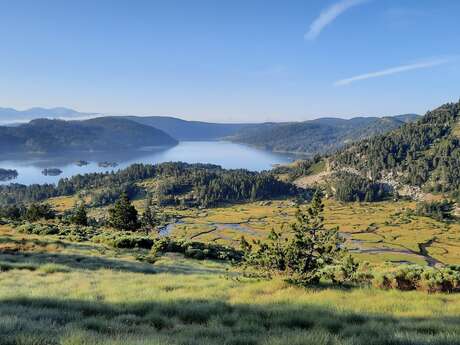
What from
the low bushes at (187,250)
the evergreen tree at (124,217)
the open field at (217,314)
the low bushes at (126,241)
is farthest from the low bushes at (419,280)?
the evergreen tree at (124,217)

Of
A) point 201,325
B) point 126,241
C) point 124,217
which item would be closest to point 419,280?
point 201,325

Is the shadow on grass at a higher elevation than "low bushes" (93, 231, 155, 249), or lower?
higher

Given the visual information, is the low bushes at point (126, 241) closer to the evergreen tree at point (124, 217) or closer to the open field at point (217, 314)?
the open field at point (217, 314)

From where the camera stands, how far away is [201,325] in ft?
34.4

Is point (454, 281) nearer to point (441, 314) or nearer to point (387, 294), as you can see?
point (387, 294)

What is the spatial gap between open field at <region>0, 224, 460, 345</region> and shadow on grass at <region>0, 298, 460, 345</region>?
3 centimetres

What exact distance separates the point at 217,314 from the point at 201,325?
3.91 feet

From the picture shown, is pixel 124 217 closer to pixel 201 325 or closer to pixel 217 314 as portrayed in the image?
pixel 217 314

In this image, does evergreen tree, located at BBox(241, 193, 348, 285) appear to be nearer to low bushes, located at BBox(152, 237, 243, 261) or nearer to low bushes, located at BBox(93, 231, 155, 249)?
low bushes, located at BBox(152, 237, 243, 261)

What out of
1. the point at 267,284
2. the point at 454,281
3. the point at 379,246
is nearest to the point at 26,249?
the point at 267,284

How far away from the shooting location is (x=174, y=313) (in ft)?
39.0

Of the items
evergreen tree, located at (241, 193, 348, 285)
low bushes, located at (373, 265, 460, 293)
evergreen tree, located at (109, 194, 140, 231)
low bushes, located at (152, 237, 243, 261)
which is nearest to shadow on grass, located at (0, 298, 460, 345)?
evergreen tree, located at (241, 193, 348, 285)

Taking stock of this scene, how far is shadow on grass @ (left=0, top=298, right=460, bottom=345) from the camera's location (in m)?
8.15

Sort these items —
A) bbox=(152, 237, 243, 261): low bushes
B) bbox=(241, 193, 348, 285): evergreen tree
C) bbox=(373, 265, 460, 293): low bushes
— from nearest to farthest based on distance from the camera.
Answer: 1. bbox=(373, 265, 460, 293): low bushes
2. bbox=(241, 193, 348, 285): evergreen tree
3. bbox=(152, 237, 243, 261): low bushes
